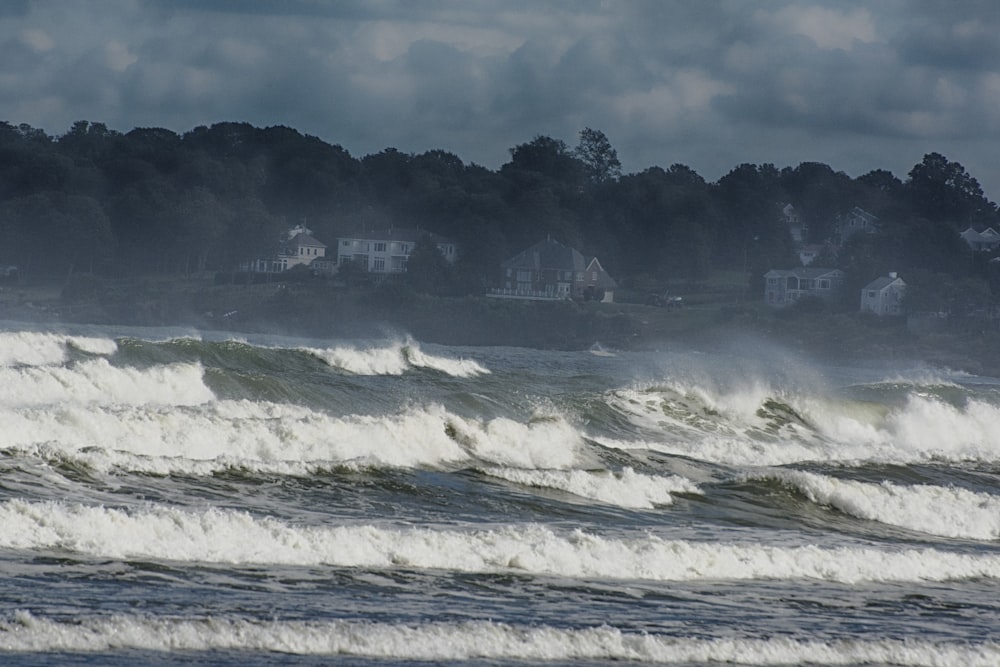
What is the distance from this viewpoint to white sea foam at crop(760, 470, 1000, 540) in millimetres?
23031

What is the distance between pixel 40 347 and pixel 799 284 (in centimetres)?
9889

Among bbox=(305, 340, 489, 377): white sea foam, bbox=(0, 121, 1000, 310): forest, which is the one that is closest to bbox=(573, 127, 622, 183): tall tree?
bbox=(0, 121, 1000, 310): forest

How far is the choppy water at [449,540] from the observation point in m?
11.8

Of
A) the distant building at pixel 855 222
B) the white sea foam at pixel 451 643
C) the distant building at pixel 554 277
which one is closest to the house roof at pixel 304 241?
the distant building at pixel 554 277

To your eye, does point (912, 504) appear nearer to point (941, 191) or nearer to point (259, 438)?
point (259, 438)

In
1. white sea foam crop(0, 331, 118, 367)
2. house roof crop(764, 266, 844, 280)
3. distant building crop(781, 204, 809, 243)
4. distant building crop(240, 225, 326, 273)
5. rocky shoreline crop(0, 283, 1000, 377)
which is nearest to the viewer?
white sea foam crop(0, 331, 118, 367)

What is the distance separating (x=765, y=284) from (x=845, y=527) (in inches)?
4464

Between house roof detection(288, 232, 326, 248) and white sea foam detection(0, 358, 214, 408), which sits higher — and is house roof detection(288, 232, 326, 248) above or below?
above

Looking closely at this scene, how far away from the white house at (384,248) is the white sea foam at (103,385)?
108 metres

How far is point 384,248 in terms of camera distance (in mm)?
142000

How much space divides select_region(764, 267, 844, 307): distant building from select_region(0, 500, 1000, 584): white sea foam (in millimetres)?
113841

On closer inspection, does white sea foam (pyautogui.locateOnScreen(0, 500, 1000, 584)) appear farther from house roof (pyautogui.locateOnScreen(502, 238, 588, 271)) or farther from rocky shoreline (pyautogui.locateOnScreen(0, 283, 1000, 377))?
house roof (pyautogui.locateOnScreen(502, 238, 588, 271))

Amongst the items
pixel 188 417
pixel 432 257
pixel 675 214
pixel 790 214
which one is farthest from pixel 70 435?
pixel 790 214

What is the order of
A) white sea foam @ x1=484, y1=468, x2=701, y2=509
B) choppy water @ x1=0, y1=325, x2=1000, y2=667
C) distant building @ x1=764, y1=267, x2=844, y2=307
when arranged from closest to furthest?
choppy water @ x1=0, y1=325, x2=1000, y2=667
white sea foam @ x1=484, y1=468, x2=701, y2=509
distant building @ x1=764, y1=267, x2=844, y2=307
